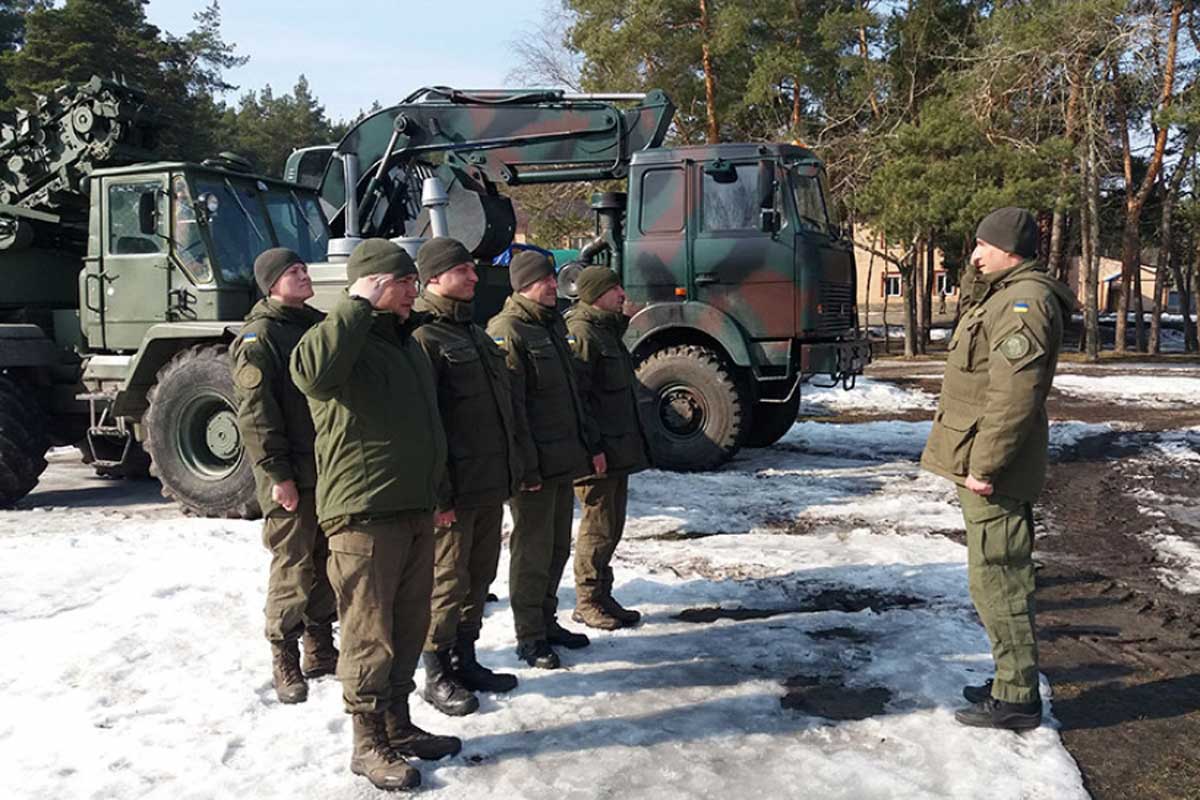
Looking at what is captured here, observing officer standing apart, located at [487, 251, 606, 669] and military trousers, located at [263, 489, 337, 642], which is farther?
officer standing apart, located at [487, 251, 606, 669]

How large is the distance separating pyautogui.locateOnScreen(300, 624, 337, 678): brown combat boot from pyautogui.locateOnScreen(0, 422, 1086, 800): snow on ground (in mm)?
109

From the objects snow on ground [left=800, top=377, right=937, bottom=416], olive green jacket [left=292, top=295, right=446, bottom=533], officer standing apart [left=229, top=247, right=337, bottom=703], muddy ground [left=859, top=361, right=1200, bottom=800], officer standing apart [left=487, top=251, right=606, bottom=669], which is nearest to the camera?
olive green jacket [left=292, top=295, right=446, bottom=533]

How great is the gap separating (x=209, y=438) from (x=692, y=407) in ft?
13.4

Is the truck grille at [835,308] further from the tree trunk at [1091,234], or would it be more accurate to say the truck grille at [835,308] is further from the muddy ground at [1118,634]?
the tree trunk at [1091,234]

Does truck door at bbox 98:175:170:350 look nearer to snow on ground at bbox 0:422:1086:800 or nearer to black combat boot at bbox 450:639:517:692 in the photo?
snow on ground at bbox 0:422:1086:800

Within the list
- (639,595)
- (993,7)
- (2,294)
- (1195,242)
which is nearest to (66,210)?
(2,294)

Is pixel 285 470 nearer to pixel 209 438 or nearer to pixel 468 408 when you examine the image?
pixel 468 408

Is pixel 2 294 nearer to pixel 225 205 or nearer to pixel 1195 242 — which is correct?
pixel 225 205

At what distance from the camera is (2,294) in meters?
8.69

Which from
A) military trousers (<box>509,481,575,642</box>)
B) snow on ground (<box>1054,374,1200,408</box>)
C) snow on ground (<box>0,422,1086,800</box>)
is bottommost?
snow on ground (<box>0,422,1086,800</box>)

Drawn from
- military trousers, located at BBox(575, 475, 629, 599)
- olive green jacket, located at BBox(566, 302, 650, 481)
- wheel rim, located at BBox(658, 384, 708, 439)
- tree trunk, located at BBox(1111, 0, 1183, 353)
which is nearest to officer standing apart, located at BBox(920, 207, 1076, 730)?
olive green jacket, located at BBox(566, 302, 650, 481)

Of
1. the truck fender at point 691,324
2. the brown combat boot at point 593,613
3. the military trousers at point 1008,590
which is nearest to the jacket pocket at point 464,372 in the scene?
the brown combat boot at point 593,613

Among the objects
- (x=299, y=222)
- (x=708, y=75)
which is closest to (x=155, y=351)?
(x=299, y=222)

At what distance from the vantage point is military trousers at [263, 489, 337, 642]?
4223mm
